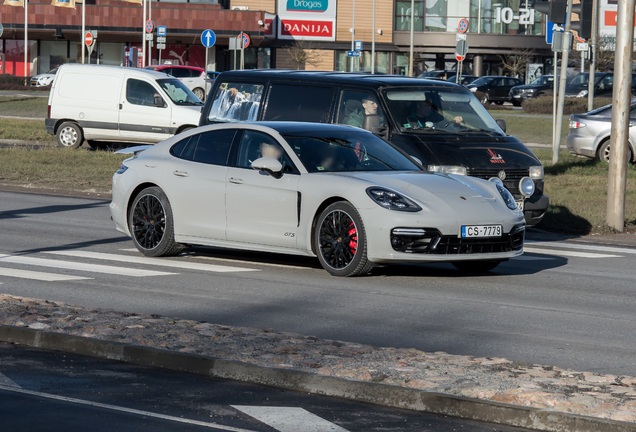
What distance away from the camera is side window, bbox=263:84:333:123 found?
14.9 m

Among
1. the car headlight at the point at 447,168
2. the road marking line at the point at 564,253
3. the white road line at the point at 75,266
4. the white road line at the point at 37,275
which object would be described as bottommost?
the road marking line at the point at 564,253

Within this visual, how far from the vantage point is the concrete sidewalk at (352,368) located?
589 cm

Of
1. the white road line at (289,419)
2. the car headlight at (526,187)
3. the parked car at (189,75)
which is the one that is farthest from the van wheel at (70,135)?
the white road line at (289,419)

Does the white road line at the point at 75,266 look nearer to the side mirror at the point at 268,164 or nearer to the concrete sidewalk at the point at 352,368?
the side mirror at the point at 268,164

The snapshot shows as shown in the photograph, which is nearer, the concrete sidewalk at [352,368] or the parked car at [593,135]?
the concrete sidewalk at [352,368]

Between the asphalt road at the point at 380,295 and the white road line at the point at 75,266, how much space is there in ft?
0.06

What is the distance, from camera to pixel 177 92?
27.2 m

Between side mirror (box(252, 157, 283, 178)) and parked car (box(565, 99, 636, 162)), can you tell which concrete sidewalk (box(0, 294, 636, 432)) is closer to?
side mirror (box(252, 157, 283, 178))

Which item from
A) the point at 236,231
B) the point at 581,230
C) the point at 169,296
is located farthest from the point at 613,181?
the point at 169,296

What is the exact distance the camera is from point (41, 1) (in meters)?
75.6

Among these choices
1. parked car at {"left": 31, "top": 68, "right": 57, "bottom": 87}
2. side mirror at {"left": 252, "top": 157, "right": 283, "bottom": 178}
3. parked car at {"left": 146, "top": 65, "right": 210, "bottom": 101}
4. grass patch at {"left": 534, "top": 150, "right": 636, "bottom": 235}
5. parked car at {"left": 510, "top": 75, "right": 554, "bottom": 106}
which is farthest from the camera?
parked car at {"left": 31, "top": 68, "right": 57, "bottom": 87}

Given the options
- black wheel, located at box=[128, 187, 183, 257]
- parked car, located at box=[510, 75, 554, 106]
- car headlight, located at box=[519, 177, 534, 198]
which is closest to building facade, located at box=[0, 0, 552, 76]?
parked car, located at box=[510, 75, 554, 106]

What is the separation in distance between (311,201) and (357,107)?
390 cm

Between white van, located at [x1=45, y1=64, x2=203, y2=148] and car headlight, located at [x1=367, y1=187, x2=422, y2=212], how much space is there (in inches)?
635
